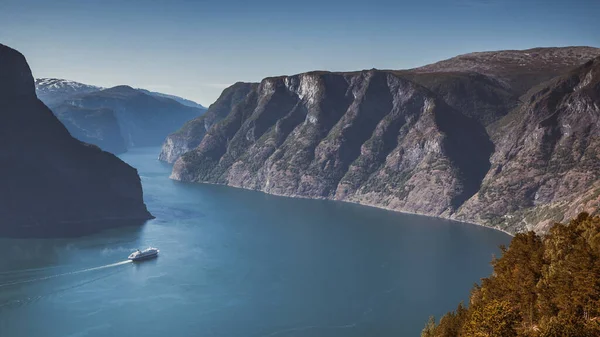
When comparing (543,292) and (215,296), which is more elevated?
(543,292)

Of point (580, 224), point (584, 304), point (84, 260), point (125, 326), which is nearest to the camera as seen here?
point (584, 304)

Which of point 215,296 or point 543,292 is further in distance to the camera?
point 215,296

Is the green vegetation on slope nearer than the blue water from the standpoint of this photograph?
Yes

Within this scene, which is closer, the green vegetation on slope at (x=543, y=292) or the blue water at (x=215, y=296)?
the green vegetation on slope at (x=543, y=292)

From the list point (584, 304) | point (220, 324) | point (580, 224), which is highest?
point (580, 224)

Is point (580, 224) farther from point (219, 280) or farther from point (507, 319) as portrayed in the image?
point (219, 280)

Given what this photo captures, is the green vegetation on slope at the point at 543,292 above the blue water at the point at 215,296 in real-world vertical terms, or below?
above

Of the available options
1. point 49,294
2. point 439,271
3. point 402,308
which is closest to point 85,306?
point 49,294

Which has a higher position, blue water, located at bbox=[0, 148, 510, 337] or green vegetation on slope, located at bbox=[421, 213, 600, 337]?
green vegetation on slope, located at bbox=[421, 213, 600, 337]
